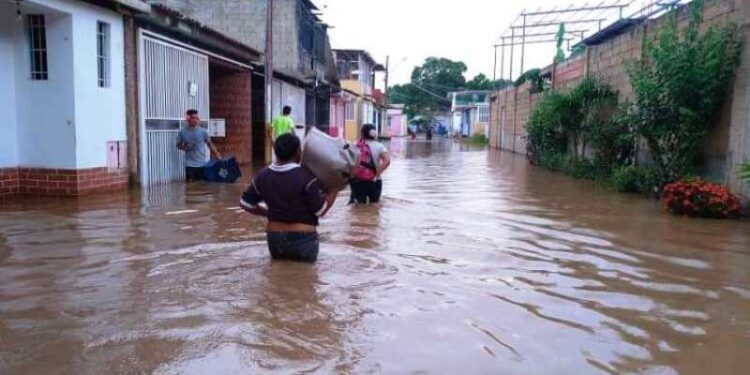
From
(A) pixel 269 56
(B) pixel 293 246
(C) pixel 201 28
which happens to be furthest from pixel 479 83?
(B) pixel 293 246

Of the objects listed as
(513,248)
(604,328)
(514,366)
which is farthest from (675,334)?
(513,248)

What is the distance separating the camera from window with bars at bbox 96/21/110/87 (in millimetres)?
10453

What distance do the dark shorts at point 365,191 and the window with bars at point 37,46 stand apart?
16.1 feet

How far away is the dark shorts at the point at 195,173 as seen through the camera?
12609mm

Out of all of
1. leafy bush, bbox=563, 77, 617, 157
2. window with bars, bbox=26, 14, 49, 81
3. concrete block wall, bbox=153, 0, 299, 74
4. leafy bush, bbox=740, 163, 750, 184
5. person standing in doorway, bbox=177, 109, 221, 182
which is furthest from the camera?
concrete block wall, bbox=153, 0, 299, 74

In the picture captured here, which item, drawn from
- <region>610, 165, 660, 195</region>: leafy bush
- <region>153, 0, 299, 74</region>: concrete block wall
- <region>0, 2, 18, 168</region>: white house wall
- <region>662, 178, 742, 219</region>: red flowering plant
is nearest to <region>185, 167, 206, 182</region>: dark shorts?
<region>0, 2, 18, 168</region>: white house wall

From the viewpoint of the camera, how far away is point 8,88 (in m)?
9.82

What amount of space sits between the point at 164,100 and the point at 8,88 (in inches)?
118

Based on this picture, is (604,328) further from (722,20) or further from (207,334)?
(722,20)

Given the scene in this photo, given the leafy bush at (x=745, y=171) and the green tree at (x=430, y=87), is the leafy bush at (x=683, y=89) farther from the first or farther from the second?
the green tree at (x=430, y=87)

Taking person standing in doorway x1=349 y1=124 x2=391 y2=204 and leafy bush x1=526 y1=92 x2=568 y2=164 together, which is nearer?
person standing in doorway x1=349 y1=124 x2=391 y2=204

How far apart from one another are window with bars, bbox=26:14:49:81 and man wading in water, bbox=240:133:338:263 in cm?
609

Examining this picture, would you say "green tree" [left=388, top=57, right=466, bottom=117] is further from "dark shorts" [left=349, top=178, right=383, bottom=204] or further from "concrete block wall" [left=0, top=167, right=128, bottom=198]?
"concrete block wall" [left=0, top=167, right=128, bottom=198]

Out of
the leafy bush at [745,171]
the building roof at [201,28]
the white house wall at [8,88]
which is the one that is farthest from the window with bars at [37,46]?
the leafy bush at [745,171]
